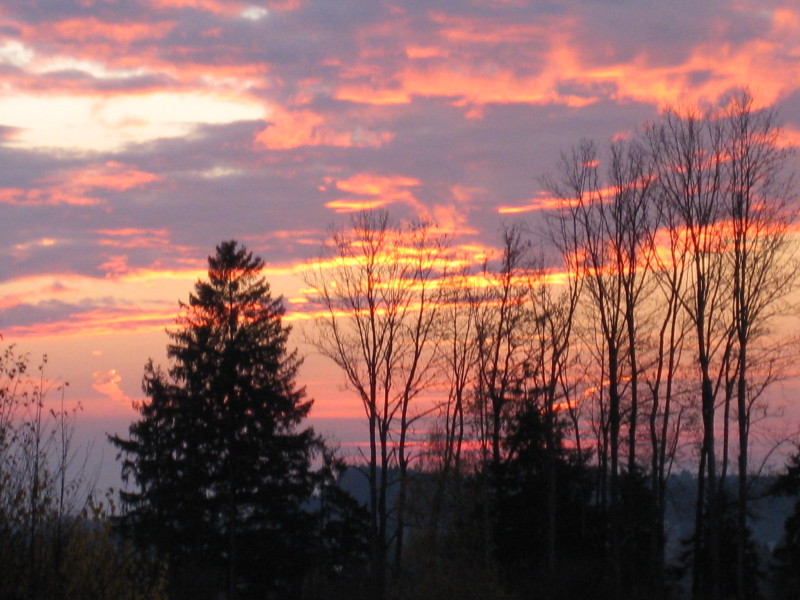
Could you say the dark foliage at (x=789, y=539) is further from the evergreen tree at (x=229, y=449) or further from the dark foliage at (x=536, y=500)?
the evergreen tree at (x=229, y=449)

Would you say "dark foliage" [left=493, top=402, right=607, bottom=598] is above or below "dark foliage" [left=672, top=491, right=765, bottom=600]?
above

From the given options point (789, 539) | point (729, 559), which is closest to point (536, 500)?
point (729, 559)

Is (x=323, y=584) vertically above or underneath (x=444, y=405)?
underneath

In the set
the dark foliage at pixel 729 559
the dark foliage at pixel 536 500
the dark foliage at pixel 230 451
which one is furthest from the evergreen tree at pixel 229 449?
the dark foliage at pixel 729 559

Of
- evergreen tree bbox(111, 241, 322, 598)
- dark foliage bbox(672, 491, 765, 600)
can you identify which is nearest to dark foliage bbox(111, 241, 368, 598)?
evergreen tree bbox(111, 241, 322, 598)

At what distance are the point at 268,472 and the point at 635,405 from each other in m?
14.5

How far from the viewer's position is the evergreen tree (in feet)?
120

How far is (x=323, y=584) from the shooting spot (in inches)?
1318

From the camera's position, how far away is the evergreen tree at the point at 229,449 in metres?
36.7

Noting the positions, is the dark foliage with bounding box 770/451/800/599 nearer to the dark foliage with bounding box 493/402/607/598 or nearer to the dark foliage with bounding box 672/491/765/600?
the dark foliage with bounding box 672/491/765/600

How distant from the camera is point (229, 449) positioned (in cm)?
3806

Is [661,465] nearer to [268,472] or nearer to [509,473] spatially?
[509,473]

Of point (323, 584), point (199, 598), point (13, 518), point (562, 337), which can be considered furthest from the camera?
point (562, 337)

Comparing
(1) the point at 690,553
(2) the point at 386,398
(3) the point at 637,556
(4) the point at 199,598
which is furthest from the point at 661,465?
(4) the point at 199,598
